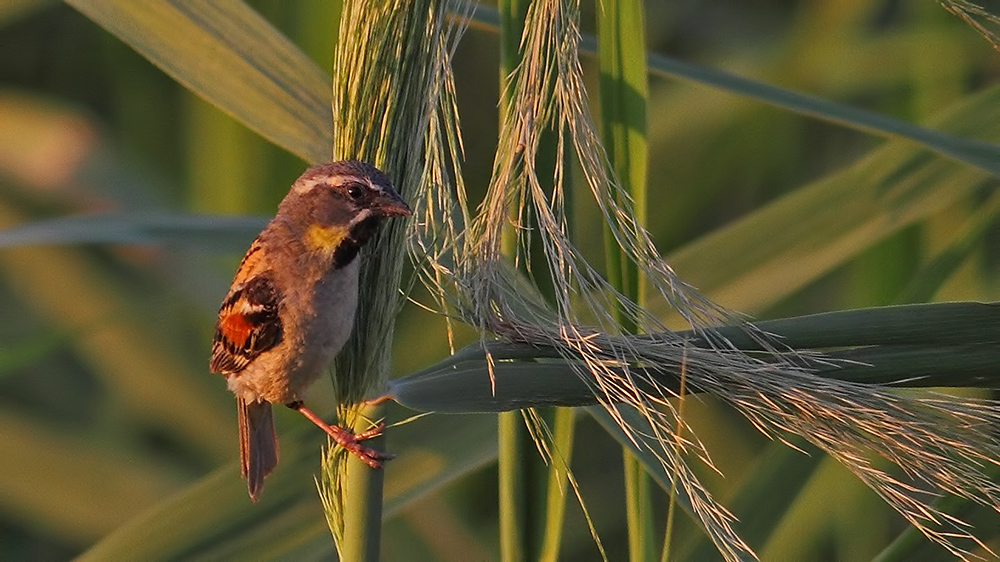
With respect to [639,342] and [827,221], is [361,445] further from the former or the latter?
[827,221]

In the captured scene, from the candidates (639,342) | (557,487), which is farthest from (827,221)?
(639,342)

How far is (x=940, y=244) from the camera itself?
2.80 m

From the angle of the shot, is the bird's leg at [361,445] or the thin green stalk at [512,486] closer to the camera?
the bird's leg at [361,445]

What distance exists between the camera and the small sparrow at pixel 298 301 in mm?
1346

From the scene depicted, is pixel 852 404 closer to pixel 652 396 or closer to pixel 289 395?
pixel 652 396

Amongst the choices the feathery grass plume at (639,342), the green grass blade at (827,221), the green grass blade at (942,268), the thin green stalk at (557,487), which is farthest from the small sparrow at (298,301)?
the green grass blade at (942,268)

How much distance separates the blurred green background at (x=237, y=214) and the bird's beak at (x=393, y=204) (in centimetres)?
125

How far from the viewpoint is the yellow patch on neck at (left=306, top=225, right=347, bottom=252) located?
155 cm

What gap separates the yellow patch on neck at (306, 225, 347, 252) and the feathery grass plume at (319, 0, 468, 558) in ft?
0.51

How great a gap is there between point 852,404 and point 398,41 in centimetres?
59

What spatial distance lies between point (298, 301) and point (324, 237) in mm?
129

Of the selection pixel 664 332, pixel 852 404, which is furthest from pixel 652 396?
pixel 852 404

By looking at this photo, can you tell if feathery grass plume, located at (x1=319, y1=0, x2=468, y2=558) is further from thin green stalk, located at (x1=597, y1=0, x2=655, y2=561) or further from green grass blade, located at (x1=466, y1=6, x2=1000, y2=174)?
green grass blade, located at (x1=466, y1=6, x2=1000, y2=174)

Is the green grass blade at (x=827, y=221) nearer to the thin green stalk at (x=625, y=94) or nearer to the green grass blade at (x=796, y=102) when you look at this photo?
the green grass blade at (x=796, y=102)
